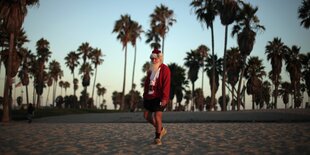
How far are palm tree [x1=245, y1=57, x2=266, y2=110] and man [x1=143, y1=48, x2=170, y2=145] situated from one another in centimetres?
4735

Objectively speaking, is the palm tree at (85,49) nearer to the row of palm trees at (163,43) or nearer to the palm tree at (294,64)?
the row of palm trees at (163,43)

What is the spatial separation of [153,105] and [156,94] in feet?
0.93

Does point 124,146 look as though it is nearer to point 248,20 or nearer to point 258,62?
point 248,20

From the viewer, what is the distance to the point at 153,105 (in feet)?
22.3

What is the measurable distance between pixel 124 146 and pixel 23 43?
3645cm

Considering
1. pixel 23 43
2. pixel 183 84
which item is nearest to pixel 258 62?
pixel 183 84

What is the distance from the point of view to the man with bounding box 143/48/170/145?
6715 mm

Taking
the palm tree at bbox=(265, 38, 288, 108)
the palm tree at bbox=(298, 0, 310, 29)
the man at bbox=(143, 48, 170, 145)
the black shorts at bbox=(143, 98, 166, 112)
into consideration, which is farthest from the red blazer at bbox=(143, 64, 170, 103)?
the palm tree at bbox=(265, 38, 288, 108)

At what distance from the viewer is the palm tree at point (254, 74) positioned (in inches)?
2010

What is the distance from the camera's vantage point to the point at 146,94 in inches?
274

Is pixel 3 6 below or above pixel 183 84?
above

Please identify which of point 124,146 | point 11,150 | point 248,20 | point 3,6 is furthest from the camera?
point 248,20

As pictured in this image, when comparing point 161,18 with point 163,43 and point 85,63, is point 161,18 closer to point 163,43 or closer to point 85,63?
point 163,43

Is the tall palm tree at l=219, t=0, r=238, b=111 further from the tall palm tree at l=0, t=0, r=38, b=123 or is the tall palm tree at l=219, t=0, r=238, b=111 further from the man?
the man
